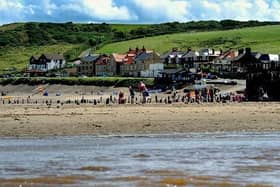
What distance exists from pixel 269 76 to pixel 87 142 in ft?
126

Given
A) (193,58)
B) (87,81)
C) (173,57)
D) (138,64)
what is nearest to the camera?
(87,81)

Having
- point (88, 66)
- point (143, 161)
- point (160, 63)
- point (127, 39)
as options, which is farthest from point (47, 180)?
point (127, 39)

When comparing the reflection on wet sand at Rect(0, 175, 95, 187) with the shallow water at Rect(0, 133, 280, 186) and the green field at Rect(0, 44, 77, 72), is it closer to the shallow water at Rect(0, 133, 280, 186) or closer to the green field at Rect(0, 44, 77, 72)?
the shallow water at Rect(0, 133, 280, 186)

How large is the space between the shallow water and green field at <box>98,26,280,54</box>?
11411cm

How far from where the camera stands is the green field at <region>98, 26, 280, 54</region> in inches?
5689

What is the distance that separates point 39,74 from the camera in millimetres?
127438

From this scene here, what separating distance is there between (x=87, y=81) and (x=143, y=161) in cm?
8367

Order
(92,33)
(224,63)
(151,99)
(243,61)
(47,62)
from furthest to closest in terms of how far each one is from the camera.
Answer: (92,33) → (47,62) → (224,63) → (243,61) → (151,99)

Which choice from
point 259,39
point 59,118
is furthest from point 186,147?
point 259,39

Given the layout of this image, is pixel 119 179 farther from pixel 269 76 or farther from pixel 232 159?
pixel 269 76

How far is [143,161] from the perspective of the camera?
61.3 ft

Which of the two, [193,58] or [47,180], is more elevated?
[193,58]

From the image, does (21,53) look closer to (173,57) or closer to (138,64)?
(173,57)

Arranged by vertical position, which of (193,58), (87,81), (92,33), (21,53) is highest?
(92,33)
